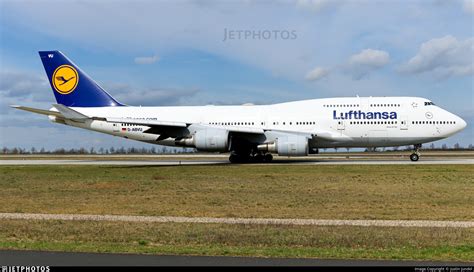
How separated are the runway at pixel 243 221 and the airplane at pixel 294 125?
21984mm

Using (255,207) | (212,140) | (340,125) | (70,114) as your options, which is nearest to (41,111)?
(70,114)

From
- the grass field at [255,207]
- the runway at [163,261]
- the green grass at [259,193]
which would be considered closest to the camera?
the runway at [163,261]

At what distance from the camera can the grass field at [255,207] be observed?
32.7 ft

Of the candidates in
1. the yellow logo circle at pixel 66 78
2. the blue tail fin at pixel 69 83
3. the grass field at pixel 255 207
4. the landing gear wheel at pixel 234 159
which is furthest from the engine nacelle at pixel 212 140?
the yellow logo circle at pixel 66 78

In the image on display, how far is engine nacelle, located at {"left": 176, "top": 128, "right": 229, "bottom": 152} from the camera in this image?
3653 centimetres

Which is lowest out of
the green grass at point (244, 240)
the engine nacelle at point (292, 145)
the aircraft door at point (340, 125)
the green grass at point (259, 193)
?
the green grass at point (244, 240)

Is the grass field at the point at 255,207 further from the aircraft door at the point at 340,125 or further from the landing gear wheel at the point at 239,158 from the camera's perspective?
the landing gear wheel at the point at 239,158

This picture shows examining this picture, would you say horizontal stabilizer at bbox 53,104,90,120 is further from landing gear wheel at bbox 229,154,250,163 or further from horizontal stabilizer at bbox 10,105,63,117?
landing gear wheel at bbox 229,154,250,163

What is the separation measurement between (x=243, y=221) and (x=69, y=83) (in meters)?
34.6

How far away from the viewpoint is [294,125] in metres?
38.8

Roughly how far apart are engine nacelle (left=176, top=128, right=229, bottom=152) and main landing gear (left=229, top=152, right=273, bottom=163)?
2.52 m

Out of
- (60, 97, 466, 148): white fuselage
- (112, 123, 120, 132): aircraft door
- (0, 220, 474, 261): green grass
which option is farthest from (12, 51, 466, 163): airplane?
(0, 220, 474, 261): green grass

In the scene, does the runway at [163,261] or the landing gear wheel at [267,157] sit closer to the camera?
the runway at [163,261]

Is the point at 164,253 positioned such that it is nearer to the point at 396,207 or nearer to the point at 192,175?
the point at 396,207
